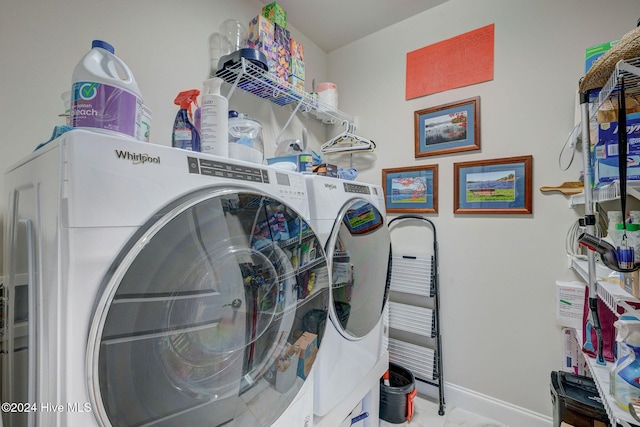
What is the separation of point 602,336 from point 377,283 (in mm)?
920

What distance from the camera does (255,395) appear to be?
0.80 m

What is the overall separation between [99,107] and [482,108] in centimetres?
192

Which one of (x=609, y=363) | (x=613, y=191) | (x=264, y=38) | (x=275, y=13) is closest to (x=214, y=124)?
(x=264, y=38)

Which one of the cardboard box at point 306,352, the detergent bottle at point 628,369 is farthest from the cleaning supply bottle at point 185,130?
the detergent bottle at point 628,369

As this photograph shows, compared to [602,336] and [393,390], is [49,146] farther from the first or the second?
[602,336]

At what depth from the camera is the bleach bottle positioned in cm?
60

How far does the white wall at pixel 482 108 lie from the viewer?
40.3 inches

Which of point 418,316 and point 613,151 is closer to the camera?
point 613,151

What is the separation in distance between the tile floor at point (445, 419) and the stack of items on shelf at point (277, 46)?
2119 mm

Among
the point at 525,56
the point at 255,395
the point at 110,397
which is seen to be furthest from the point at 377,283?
the point at 525,56

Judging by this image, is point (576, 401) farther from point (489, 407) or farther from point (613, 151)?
point (613, 151)

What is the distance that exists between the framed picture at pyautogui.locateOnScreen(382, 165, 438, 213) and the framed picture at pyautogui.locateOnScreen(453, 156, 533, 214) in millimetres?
142

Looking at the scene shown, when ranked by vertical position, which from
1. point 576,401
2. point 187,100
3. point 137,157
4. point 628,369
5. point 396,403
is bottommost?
point 396,403

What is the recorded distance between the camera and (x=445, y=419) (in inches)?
65.8
